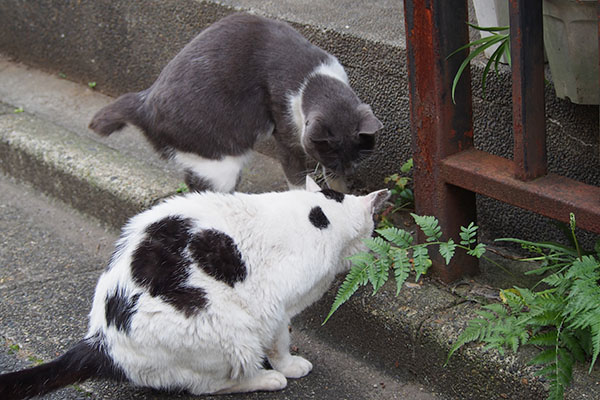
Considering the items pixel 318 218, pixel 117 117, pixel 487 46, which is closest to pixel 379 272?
pixel 318 218

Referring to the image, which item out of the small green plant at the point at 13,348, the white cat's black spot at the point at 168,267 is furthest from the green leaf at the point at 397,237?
the small green plant at the point at 13,348

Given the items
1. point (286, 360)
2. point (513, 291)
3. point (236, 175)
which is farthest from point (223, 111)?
point (513, 291)

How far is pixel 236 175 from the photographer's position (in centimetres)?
326

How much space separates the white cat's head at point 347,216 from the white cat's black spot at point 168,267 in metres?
0.44

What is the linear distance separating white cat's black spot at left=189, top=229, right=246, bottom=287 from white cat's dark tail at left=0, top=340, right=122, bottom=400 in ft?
1.35

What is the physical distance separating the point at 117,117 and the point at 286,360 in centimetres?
139

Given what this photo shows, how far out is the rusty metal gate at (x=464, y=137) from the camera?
6.85ft

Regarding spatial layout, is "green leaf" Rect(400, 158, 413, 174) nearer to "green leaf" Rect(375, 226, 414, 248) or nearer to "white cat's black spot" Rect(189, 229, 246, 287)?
"green leaf" Rect(375, 226, 414, 248)

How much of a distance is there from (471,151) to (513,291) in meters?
0.48

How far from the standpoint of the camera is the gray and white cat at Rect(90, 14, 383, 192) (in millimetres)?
3119

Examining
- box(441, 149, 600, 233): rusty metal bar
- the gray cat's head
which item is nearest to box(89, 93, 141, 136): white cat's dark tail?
the gray cat's head

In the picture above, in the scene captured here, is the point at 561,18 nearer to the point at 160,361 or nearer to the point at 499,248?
the point at 499,248

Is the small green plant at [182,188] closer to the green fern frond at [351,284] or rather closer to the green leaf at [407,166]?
the green leaf at [407,166]

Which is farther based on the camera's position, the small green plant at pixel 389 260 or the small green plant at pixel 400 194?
the small green plant at pixel 400 194
